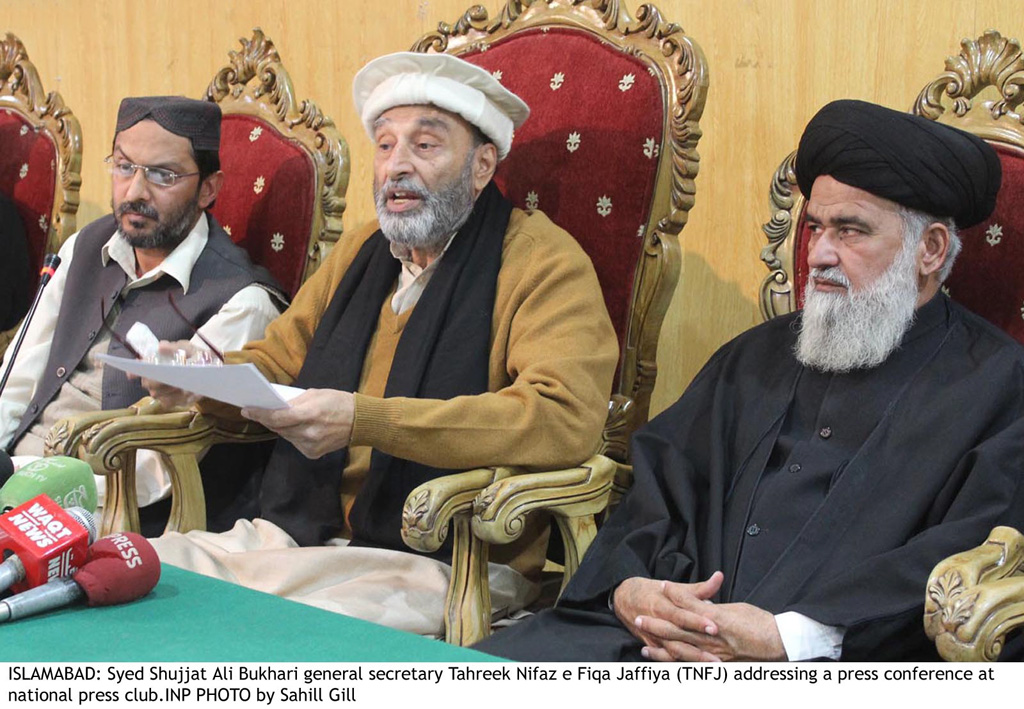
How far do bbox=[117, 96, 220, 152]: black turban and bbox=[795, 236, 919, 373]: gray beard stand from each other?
→ 1.80 metres

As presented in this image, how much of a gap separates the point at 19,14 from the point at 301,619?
445cm

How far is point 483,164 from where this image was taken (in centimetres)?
294

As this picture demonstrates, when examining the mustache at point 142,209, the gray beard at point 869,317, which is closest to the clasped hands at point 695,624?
the gray beard at point 869,317

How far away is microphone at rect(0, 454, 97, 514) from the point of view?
72.5 inches

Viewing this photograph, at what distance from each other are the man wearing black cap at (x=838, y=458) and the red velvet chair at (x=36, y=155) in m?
2.46

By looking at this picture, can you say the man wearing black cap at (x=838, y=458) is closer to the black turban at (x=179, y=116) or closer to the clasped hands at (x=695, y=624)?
the clasped hands at (x=695, y=624)

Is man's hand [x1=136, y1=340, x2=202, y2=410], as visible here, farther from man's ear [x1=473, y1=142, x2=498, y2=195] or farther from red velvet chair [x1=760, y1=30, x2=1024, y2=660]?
red velvet chair [x1=760, y1=30, x2=1024, y2=660]

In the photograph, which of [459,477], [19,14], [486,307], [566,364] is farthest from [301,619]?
[19,14]

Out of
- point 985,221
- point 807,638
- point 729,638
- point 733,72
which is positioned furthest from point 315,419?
point 733,72

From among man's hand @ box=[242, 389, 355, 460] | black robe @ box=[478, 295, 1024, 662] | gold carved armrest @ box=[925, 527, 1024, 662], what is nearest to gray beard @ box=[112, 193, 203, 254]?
man's hand @ box=[242, 389, 355, 460]

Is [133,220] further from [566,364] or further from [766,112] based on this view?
[766,112]

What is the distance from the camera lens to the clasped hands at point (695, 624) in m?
2.06

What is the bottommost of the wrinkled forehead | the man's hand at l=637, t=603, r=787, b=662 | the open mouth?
the man's hand at l=637, t=603, r=787, b=662

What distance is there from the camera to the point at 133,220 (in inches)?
132
